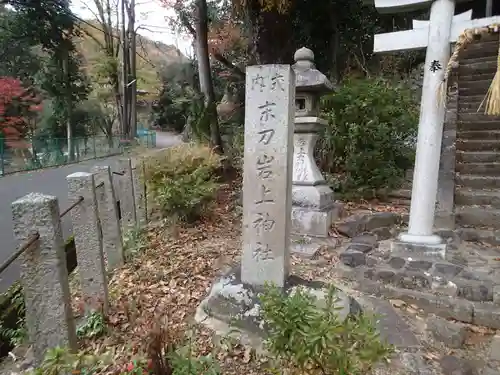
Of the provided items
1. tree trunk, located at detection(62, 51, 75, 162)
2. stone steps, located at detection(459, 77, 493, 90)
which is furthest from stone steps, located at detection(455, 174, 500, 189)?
tree trunk, located at detection(62, 51, 75, 162)

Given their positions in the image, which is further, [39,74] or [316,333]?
[39,74]

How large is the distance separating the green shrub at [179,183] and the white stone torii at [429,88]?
283cm

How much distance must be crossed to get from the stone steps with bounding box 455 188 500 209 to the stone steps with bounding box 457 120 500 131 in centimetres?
168

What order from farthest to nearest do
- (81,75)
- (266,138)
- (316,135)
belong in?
(81,75), (316,135), (266,138)

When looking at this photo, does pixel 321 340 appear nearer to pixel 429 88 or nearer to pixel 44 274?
pixel 44 274

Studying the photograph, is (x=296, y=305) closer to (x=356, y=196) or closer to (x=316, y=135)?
(x=316, y=135)

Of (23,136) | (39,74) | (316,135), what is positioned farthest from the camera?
(39,74)

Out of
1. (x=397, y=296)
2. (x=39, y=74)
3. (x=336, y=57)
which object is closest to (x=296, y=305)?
(x=397, y=296)

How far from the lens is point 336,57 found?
9844mm

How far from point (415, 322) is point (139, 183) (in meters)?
4.22

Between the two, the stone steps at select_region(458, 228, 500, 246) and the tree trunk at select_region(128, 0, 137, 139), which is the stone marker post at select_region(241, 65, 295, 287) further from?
the tree trunk at select_region(128, 0, 137, 139)

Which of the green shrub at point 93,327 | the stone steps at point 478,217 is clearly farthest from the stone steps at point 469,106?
the green shrub at point 93,327

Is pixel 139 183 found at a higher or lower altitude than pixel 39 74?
lower

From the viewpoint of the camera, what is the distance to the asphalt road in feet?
15.7
